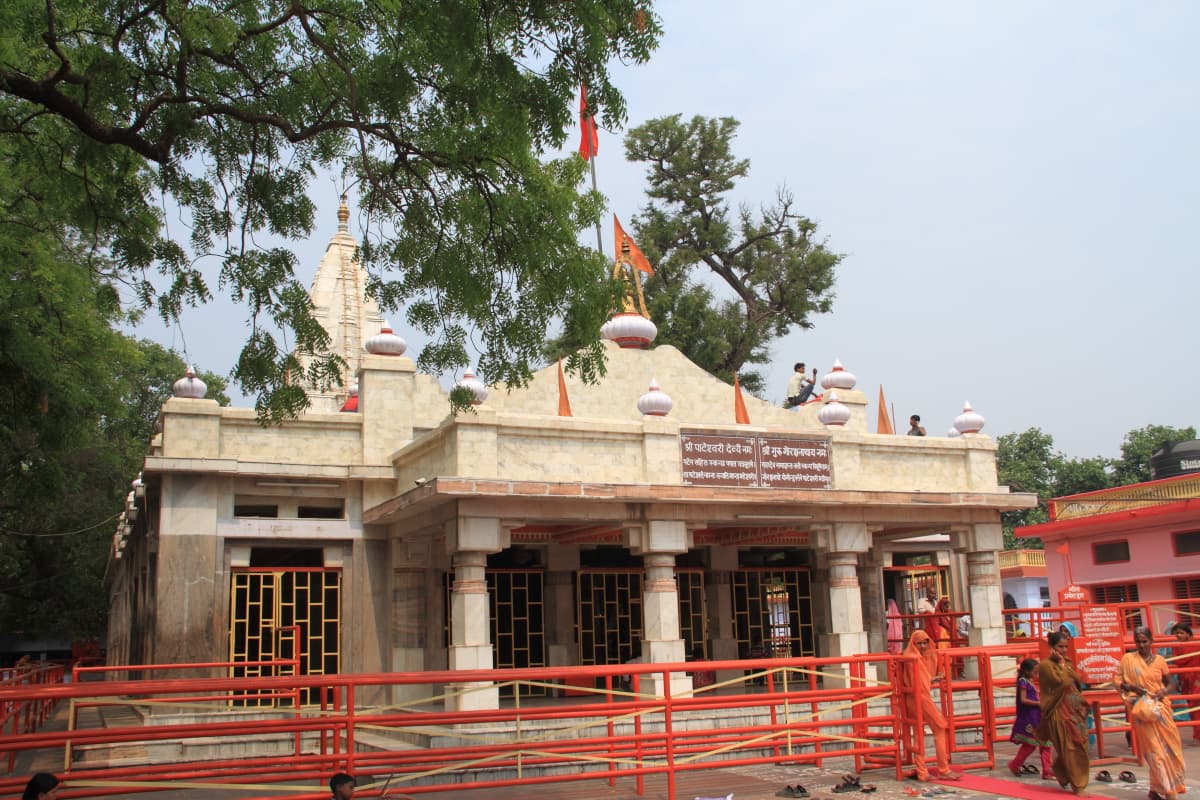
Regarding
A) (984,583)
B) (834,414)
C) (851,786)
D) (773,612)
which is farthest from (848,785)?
(773,612)

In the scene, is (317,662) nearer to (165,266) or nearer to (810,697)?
(165,266)

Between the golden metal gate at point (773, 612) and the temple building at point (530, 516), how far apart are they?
0.19 ft

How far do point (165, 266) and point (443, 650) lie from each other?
27.3 feet

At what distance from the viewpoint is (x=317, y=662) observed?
54.1 ft

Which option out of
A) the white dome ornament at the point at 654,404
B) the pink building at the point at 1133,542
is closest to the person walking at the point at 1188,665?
the white dome ornament at the point at 654,404

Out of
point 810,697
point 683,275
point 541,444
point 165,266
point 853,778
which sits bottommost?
point 853,778

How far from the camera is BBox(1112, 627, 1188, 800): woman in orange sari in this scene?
922cm

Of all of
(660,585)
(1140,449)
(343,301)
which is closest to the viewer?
(660,585)

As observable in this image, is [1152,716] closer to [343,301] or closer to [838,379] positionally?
[838,379]

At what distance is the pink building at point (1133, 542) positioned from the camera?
25.5 meters

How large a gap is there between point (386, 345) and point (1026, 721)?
436 inches

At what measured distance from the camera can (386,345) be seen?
17.5 metres

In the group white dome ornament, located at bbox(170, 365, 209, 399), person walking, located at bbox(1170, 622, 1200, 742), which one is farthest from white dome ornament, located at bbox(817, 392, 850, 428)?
white dome ornament, located at bbox(170, 365, 209, 399)

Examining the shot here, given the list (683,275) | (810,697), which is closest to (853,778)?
(810,697)
